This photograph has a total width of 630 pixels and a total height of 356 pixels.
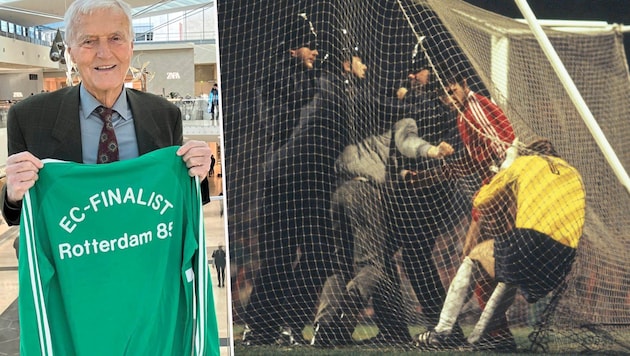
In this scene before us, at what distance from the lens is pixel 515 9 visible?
3459 millimetres

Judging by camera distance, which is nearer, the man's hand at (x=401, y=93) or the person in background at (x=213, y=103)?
the man's hand at (x=401, y=93)

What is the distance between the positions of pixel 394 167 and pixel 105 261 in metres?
2.36

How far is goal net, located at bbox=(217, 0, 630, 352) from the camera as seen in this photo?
3.40 metres

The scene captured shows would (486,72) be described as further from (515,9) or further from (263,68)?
(263,68)

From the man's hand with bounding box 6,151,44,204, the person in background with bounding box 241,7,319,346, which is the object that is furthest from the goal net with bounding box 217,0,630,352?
the man's hand with bounding box 6,151,44,204

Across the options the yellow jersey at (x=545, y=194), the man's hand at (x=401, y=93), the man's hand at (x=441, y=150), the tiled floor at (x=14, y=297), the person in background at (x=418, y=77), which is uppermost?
the person in background at (x=418, y=77)

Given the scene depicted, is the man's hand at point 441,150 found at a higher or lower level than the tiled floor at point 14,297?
higher

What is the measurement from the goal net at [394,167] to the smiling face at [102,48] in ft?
6.71

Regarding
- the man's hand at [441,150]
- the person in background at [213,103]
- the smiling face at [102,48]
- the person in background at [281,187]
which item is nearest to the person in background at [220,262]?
the person in background at [281,187]

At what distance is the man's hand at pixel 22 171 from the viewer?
126cm

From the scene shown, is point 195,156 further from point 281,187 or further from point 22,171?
point 281,187

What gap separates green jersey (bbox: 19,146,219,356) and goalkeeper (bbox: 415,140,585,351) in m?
2.37

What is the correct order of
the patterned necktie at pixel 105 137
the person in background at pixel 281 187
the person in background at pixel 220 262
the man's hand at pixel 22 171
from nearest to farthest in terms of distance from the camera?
the man's hand at pixel 22 171
the patterned necktie at pixel 105 137
the person in background at pixel 281 187
the person in background at pixel 220 262

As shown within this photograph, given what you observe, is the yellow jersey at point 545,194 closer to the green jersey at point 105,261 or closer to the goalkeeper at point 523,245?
the goalkeeper at point 523,245
